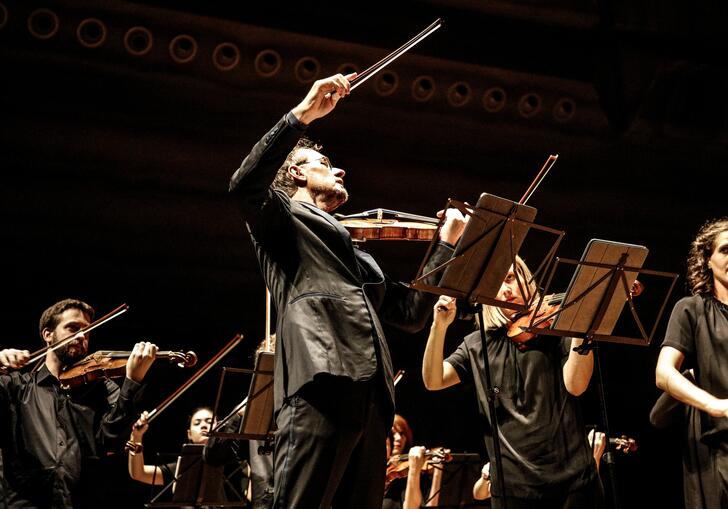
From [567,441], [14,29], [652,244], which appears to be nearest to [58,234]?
[14,29]

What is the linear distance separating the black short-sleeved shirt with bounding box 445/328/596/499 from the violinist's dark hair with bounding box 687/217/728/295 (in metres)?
0.49

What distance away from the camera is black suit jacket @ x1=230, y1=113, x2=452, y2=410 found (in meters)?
1.96

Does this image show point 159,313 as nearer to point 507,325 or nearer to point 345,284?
point 507,325

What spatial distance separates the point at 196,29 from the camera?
529 cm

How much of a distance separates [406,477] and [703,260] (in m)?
2.21

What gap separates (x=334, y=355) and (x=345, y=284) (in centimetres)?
21

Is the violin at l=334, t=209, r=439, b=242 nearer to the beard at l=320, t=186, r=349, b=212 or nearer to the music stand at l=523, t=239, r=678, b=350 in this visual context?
the beard at l=320, t=186, r=349, b=212

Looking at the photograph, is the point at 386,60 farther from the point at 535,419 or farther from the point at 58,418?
the point at 58,418

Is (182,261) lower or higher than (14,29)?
lower

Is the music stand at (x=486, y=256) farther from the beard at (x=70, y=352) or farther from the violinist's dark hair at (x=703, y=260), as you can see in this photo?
the beard at (x=70, y=352)

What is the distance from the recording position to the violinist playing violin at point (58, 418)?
139 inches

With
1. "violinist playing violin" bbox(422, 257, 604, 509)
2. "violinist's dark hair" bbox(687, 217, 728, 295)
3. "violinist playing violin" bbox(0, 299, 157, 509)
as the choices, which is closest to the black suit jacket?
"violinist playing violin" bbox(422, 257, 604, 509)

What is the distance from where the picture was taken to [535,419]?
287 centimetres

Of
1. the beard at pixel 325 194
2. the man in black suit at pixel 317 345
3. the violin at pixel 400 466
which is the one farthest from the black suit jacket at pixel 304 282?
the violin at pixel 400 466
